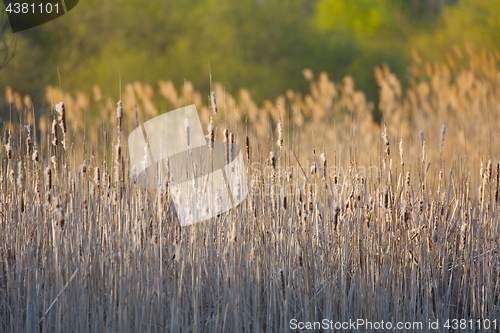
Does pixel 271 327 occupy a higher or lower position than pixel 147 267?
lower

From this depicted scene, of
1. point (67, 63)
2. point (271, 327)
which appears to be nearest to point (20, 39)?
point (67, 63)

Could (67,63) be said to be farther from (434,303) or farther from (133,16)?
(434,303)

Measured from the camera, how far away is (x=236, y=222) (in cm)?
241

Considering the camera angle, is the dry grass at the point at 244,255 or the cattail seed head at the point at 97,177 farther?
the cattail seed head at the point at 97,177

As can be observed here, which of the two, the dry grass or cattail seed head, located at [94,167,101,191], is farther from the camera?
cattail seed head, located at [94,167,101,191]

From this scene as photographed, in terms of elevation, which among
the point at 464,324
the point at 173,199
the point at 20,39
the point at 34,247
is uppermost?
the point at 20,39

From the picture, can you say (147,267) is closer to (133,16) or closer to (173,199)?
(173,199)

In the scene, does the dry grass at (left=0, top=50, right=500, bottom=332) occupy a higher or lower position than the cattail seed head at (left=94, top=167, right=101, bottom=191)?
lower

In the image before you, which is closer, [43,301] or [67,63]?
[43,301]

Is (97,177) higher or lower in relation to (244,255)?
higher

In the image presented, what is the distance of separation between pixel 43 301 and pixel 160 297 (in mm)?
491

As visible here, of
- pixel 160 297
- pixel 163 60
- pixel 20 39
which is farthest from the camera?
pixel 163 60

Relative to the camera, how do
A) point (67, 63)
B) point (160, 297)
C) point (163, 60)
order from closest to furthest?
point (160, 297) → point (67, 63) → point (163, 60)

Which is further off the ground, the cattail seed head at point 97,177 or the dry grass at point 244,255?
the cattail seed head at point 97,177
